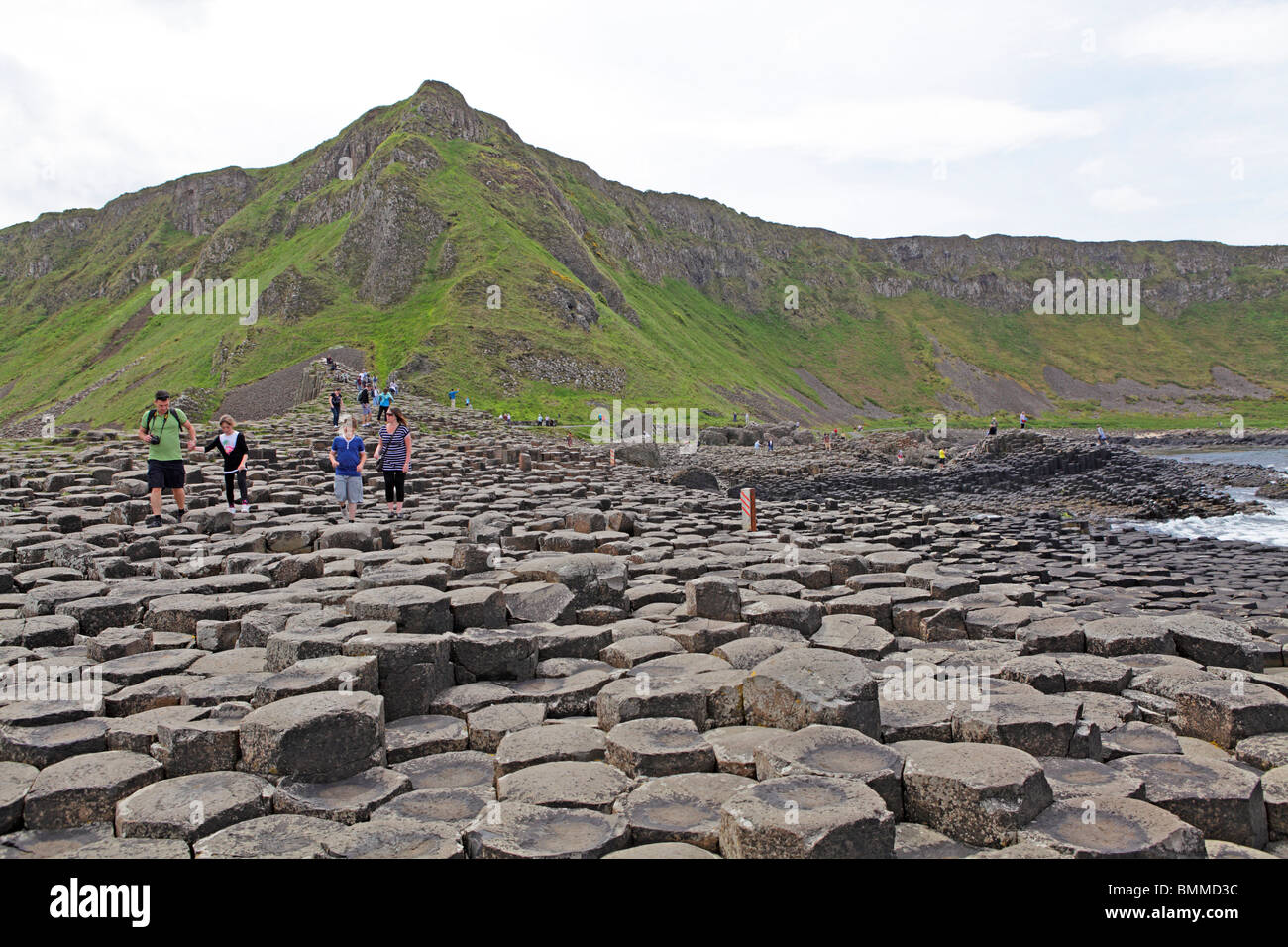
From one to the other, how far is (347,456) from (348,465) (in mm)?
172

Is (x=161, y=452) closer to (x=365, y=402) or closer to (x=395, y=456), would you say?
(x=395, y=456)

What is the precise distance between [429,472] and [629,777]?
64.5 ft

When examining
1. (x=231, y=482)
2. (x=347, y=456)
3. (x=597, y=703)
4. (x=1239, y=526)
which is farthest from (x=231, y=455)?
(x=1239, y=526)

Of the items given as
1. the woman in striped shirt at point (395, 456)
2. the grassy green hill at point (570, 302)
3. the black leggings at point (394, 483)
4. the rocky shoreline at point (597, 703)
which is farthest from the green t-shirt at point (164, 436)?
the grassy green hill at point (570, 302)

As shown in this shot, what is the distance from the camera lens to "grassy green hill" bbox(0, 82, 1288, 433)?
244 feet

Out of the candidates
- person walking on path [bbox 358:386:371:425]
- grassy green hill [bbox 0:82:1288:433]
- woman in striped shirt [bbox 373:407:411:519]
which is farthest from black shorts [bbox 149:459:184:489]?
grassy green hill [bbox 0:82:1288:433]

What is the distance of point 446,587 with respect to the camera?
8867 mm

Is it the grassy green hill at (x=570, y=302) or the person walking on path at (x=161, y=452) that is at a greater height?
the grassy green hill at (x=570, y=302)

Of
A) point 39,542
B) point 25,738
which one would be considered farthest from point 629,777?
point 39,542

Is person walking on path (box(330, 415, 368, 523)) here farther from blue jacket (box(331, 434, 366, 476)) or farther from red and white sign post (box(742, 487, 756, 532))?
red and white sign post (box(742, 487, 756, 532))

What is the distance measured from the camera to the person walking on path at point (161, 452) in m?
14.4

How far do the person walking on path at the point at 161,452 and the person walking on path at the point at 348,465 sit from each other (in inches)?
104

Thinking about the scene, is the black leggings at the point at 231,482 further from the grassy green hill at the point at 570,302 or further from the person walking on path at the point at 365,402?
the grassy green hill at the point at 570,302

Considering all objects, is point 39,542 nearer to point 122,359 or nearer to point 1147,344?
point 122,359
